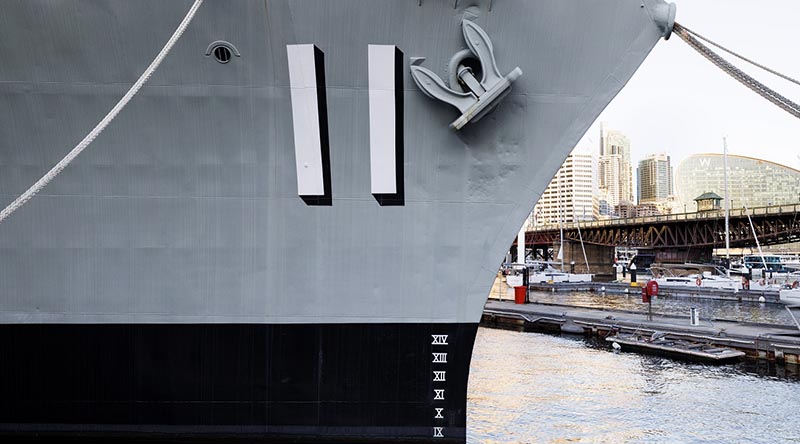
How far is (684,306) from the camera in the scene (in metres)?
33.8

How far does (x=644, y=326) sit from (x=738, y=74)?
17.4 metres

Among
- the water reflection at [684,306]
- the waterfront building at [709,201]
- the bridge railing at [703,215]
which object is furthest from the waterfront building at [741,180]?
the water reflection at [684,306]

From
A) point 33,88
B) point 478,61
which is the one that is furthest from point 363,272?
point 33,88

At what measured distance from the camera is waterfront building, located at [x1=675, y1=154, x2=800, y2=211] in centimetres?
13100

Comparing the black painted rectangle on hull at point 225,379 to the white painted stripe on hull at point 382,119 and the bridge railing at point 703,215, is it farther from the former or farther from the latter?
the bridge railing at point 703,215

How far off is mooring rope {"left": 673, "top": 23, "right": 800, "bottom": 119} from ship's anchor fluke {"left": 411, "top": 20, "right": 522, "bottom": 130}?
2.26m

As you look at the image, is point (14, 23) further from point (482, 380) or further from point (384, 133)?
point (482, 380)

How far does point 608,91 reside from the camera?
7.26 meters

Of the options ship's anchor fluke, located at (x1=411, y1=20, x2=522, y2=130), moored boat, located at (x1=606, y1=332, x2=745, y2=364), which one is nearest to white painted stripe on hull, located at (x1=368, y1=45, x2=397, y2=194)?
ship's anchor fluke, located at (x1=411, y1=20, x2=522, y2=130)

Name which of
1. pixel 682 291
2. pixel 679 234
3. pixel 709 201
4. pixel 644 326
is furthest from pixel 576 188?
pixel 644 326

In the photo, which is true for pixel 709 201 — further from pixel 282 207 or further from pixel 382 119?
pixel 282 207

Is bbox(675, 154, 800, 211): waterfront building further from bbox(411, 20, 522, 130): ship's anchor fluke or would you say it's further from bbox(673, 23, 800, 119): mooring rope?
bbox(411, 20, 522, 130): ship's anchor fluke

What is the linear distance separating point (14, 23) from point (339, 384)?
225 inches

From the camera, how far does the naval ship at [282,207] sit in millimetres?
6871
